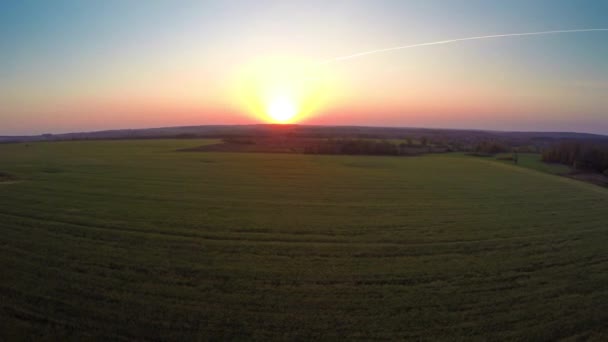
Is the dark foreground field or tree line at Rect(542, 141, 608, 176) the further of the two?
tree line at Rect(542, 141, 608, 176)

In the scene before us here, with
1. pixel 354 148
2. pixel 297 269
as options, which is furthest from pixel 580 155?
pixel 297 269

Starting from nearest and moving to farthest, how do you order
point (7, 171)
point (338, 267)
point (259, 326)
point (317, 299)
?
1. point (259, 326)
2. point (317, 299)
3. point (338, 267)
4. point (7, 171)

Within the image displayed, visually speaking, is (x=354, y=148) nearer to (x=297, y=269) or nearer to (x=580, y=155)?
(x=580, y=155)

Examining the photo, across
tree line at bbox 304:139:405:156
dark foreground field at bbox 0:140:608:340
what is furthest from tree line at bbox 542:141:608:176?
dark foreground field at bbox 0:140:608:340

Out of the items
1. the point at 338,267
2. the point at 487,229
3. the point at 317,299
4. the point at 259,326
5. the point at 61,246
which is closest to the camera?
the point at 259,326

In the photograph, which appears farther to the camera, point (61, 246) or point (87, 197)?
point (87, 197)

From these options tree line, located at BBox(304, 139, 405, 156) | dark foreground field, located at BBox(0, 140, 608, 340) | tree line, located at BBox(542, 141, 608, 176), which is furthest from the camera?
tree line, located at BBox(304, 139, 405, 156)

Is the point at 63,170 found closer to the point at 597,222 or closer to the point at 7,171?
the point at 7,171

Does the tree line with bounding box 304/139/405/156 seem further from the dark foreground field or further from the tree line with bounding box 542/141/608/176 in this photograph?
the dark foreground field

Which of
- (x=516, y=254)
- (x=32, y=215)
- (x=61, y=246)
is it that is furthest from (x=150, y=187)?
(x=516, y=254)
